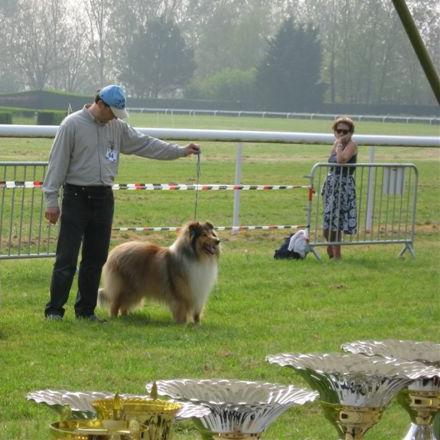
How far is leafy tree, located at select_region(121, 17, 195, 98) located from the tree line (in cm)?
7

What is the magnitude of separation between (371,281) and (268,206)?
9.16m

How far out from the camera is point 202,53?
94062mm

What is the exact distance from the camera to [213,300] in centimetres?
1252

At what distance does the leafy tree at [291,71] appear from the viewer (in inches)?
3263

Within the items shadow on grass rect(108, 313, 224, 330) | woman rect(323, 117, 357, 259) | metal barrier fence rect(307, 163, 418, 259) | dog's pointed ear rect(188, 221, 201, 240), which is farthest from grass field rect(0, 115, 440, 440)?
dog's pointed ear rect(188, 221, 201, 240)

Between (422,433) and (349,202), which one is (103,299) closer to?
(349,202)

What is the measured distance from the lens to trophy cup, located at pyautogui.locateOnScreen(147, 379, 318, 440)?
3076 mm

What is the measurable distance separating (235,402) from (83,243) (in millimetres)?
7904

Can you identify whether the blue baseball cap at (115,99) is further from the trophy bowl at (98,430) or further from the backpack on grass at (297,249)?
the trophy bowl at (98,430)

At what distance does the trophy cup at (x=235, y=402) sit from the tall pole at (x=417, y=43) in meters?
1.00

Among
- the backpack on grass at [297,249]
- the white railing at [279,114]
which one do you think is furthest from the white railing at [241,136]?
the white railing at [279,114]

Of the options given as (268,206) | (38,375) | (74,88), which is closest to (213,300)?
(38,375)

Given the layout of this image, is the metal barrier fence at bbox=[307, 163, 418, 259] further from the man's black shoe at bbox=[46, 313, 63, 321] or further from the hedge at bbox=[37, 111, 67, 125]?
the hedge at bbox=[37, 111, 67, 125]

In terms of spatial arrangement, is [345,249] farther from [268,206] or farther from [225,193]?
[225,193]
